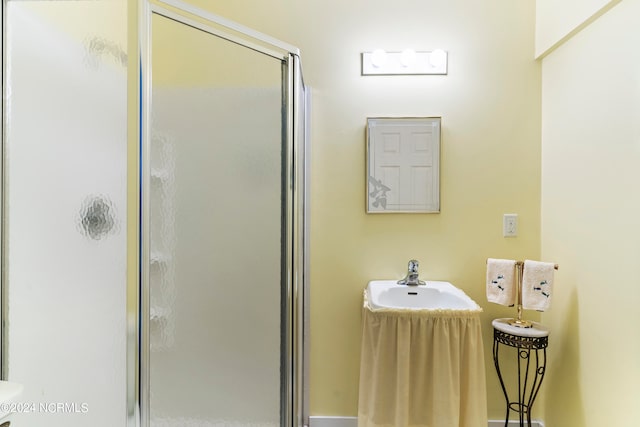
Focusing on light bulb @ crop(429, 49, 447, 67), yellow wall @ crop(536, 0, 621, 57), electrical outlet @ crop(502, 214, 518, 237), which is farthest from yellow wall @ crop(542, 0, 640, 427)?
light bulb @ crop(429, 49, 447, 67)

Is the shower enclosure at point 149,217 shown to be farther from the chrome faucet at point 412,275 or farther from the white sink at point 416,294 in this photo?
the chrome faucet at point 412,275

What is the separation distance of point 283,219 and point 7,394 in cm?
91

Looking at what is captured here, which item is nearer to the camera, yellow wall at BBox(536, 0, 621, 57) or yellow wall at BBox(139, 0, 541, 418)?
yellow wall at BBox(536, 0, 621, 57)

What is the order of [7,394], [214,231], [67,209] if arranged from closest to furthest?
[7,394], [67,209], [214,231]

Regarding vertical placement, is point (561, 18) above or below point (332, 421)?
above

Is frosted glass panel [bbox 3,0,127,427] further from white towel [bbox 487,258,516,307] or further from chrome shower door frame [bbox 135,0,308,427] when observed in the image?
white towel [bbox 487,258,516,307]

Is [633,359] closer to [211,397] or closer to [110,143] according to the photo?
[211,397]

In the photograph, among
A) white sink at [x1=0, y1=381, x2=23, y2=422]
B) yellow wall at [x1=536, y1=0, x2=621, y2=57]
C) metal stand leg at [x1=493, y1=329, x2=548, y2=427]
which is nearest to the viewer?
white sink at [x1=0, y1=381, x2=23, y2=422]

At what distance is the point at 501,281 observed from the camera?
1640mm

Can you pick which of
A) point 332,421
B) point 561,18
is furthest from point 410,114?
point 332,421

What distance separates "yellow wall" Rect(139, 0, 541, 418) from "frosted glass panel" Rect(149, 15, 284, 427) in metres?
0.55

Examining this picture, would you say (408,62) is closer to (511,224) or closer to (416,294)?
(511,224)

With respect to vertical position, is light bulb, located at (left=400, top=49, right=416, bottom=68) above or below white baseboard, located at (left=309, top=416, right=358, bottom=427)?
above

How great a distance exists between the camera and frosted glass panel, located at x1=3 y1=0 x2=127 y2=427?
2.41ft
